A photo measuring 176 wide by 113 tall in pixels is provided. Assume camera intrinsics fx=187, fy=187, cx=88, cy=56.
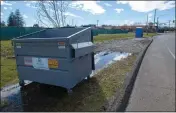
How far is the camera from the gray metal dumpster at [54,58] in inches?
157

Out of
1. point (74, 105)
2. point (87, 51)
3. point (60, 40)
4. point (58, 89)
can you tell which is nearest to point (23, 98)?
point (58, 89)

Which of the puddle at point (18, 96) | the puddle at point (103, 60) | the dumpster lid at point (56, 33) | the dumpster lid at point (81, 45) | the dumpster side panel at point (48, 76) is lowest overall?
the puddle at point (103, 60)

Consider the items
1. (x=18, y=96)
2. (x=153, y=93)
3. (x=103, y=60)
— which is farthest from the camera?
(x=103, y=60)

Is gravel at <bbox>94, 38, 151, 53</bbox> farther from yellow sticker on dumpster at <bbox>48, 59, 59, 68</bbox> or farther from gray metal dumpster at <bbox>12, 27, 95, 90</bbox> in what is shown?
yellow sticker on dumpster at <bbox>48, 59, 59, 68</bbox>

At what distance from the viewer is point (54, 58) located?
4117 mm

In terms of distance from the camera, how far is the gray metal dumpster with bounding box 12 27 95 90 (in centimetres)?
398

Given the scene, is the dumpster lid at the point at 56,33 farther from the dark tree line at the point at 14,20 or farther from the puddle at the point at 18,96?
the dark tree line at the point at 14,20

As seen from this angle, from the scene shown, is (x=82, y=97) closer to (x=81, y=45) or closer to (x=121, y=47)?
(x=81, y=45)

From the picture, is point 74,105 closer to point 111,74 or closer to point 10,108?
point 10,108

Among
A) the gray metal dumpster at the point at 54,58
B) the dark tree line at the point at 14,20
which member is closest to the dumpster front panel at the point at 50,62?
the gray metal dumpster at the point at 54,58

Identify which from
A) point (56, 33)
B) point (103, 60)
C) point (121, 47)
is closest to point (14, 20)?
point (121, 47)

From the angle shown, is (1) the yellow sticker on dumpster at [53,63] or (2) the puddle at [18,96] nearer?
(2) the puddle at [18,96]

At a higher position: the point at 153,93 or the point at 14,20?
the point at 14,20

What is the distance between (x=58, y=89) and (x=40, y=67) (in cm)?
76
